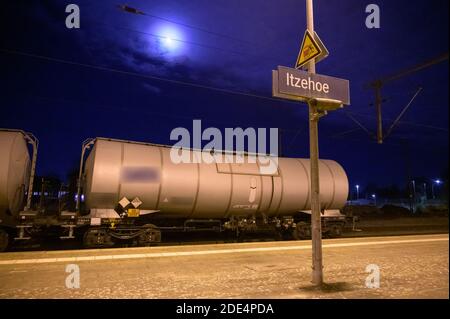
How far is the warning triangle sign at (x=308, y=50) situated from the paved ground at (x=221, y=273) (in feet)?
15.1

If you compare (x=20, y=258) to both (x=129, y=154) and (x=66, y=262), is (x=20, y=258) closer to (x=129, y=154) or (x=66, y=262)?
(x=66, y=262)

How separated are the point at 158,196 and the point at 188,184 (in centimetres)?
130

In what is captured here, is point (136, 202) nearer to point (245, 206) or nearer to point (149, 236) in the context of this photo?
point (149, 236)

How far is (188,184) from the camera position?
1377 centimetres

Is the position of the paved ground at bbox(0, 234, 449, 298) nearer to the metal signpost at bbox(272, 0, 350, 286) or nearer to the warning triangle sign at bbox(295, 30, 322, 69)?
the metal signpost at bbox(272, 0, 350, 286)

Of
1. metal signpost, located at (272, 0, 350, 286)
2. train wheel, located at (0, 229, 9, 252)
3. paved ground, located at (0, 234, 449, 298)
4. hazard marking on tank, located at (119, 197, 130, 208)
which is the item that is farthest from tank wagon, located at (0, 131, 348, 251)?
metal signpost, located at (272, 0, 350, 286)

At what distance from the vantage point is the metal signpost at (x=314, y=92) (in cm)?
660

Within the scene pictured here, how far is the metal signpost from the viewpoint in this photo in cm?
660

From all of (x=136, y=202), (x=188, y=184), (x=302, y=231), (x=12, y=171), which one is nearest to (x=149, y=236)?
(x=136, y=202)

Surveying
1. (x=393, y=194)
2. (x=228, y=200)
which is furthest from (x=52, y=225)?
(x=393, y=194)

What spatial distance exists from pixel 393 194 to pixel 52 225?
12863 centimetres

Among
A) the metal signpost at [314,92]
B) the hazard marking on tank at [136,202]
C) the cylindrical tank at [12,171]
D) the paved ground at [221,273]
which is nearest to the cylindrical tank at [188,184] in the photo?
the hazard marking on tank at [136,202]
